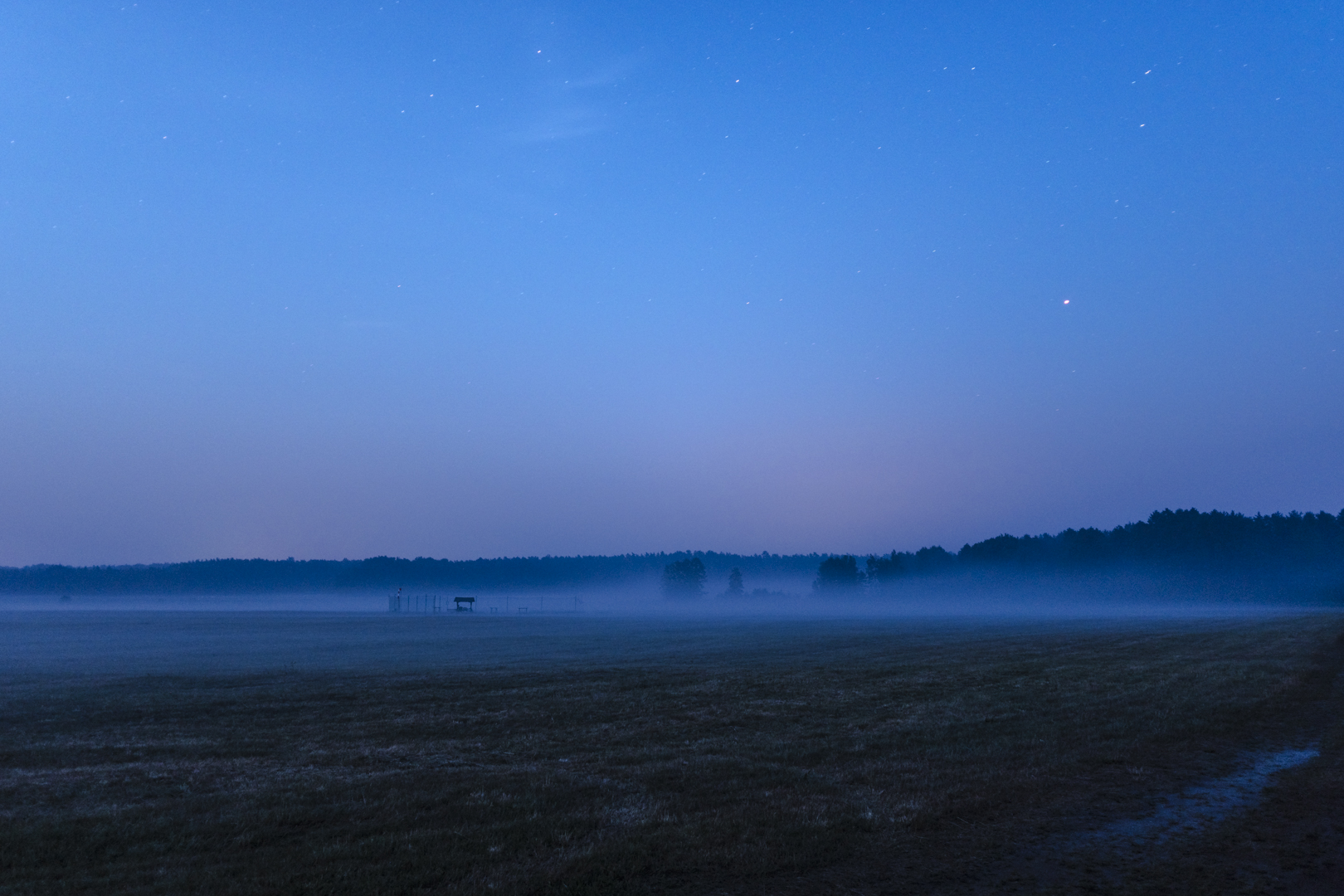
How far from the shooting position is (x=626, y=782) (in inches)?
487

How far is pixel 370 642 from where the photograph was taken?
4159cm

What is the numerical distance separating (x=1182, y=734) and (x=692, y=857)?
1286 cm

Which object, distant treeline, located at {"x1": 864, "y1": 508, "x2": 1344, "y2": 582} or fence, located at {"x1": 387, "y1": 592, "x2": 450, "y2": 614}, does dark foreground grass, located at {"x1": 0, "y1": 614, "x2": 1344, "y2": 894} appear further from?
distant treeline, located at {"x1": 864, "y1": 508, "x2": 1344, "y2": 582}

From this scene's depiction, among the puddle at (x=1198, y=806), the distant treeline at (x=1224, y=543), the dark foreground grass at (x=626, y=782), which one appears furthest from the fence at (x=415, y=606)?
the distant treeline at (x=1224, y=543)

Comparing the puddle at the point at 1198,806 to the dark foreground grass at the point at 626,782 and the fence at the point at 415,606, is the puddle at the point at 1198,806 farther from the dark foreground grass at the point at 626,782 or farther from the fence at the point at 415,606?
the fence at the point at 415,606

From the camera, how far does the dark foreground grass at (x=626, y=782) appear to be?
8.55 m

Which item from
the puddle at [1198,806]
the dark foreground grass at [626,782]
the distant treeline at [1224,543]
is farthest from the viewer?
the distant treeline at [1224,543]

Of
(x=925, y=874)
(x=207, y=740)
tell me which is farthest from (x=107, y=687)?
(x=925, y=874)

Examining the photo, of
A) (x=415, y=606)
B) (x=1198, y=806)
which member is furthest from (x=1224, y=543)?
(x=1198, y=806)

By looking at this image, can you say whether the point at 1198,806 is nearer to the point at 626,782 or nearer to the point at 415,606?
the point at 626,782

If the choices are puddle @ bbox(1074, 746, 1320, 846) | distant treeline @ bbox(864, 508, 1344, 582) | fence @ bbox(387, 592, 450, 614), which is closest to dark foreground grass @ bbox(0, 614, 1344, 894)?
puddle @ bbox(1074, 746, 1320, 846)

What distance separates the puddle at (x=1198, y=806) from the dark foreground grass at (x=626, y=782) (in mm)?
300

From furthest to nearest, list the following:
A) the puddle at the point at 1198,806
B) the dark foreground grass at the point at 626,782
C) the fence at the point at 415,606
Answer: the fence at the point at 415,606 → the puddle at the point at 1198,806 → the dark foreground grass at the point at 626,782

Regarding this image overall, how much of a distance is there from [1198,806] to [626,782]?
8.08 m
